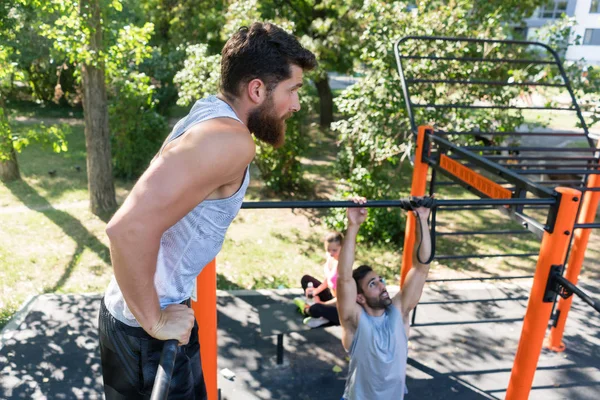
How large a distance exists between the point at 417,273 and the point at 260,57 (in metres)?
1.79

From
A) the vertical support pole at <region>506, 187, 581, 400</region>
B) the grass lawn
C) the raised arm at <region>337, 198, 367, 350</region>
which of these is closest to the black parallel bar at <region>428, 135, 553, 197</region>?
the vertical support pole at <region>506, 187, 581, 400</region>

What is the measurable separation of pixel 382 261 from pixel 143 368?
18.9 feet

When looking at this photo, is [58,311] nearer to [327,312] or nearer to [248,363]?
[248,363]

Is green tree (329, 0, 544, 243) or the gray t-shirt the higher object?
green tree (329, 0, 544, 243)

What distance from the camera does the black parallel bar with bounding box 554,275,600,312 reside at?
210cm

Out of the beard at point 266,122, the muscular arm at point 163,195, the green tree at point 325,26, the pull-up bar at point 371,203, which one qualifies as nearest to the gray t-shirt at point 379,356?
the pull-up bar at point 371,203

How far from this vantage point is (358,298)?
2.98 metres

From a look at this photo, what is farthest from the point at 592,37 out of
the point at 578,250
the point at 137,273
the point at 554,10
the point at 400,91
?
the point at 137,273

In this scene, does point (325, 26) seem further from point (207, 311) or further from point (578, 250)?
point (207, 311)

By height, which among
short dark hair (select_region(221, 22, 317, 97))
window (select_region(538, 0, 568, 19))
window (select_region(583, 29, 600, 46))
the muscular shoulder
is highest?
window (select_region(538, 0, 568, 19))

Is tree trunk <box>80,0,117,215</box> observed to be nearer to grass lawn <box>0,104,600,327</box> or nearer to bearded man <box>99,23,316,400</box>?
grass lawn <box>0,104,600,327</box>

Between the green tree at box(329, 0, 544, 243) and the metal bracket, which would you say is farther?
the green tree at box(329, 0, 544, 243)

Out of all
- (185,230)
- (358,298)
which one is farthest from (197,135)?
(358,298)

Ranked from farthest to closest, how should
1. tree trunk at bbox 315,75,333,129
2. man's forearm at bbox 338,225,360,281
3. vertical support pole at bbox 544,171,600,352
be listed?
tree trunk at bbox 315,75,333,129 < vertical support pole at bbox 544,171,600,352 < man's forearm at bbox 338,225,360,281
